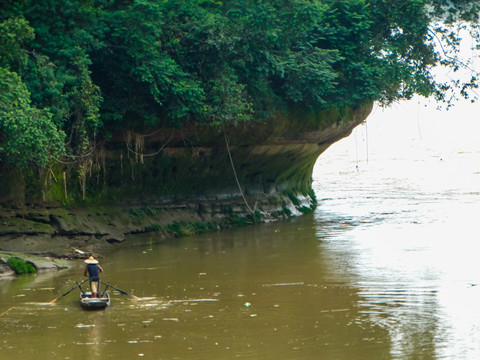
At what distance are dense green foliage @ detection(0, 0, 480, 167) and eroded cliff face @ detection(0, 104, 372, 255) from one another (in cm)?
77

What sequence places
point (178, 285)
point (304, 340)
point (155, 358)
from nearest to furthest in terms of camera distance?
point (155, 358) < point (304, 340) < point (178, 285)

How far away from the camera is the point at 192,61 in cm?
2081

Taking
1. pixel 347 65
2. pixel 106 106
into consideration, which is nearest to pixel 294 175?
pixel 347 65

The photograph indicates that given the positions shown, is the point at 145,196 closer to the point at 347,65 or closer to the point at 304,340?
the point at 347,65

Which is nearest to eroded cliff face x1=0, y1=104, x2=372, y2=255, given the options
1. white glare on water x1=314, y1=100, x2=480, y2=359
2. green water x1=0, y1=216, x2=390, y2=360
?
green water x1=0, y1=216, x2=390, y2=360

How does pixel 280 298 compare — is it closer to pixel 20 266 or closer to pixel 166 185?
pixel 20 266

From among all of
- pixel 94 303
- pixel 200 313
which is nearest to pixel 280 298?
pixel 200 313

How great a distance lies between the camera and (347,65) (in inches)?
964

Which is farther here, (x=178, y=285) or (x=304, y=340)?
(x=178, y=285)

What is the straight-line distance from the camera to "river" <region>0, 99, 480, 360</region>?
10.6 m

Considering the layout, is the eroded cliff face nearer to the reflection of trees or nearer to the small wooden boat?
the reflection of trees

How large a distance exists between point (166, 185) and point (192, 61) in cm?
377

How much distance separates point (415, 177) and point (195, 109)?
26.4m

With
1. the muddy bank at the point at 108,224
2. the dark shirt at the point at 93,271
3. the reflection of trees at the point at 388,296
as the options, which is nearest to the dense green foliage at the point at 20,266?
the muddy bank at the point at 108,224
